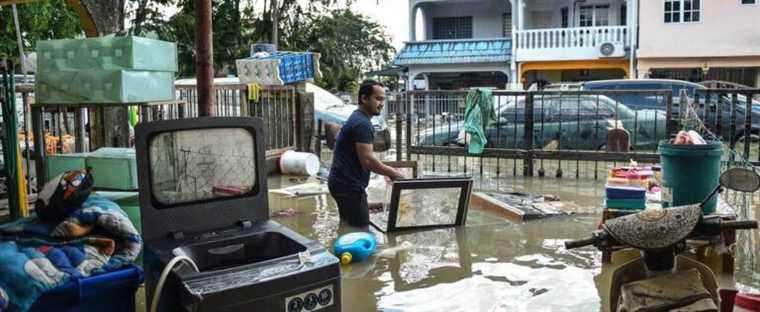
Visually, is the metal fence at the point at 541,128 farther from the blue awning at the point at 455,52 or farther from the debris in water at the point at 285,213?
the blue awning at the point at 455,52

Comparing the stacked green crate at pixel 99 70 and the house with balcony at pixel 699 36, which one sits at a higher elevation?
the house with balcony at pixel 699 36

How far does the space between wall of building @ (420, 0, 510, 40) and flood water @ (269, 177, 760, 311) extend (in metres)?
19.2

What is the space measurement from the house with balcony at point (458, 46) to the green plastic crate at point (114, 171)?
19.3 metres

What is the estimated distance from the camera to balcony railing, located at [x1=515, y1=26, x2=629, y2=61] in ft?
72.5

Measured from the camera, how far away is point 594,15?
24.0 meters

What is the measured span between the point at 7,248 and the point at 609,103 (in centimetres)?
1001

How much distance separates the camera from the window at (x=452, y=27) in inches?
1036

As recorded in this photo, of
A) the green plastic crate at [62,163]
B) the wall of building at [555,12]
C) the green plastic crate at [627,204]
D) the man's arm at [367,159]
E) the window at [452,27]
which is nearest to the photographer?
the green plastic crate at [627,204]

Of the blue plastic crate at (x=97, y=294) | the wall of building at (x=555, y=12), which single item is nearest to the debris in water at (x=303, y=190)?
the blue plastic crate at (x=97, y=294)

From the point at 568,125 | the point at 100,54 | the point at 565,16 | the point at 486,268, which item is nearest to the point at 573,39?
the point at 565,16

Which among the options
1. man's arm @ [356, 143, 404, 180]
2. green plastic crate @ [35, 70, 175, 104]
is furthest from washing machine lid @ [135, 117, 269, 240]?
man's arm @ [356, 143, 404, 180]

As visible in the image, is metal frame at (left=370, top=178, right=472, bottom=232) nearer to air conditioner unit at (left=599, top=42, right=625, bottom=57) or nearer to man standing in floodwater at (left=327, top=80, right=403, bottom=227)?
man standing in floodwater at (left=327, top=80, right=403, bottom=227)

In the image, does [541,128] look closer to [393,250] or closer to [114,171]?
[393,250]

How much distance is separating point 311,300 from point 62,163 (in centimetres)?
372
